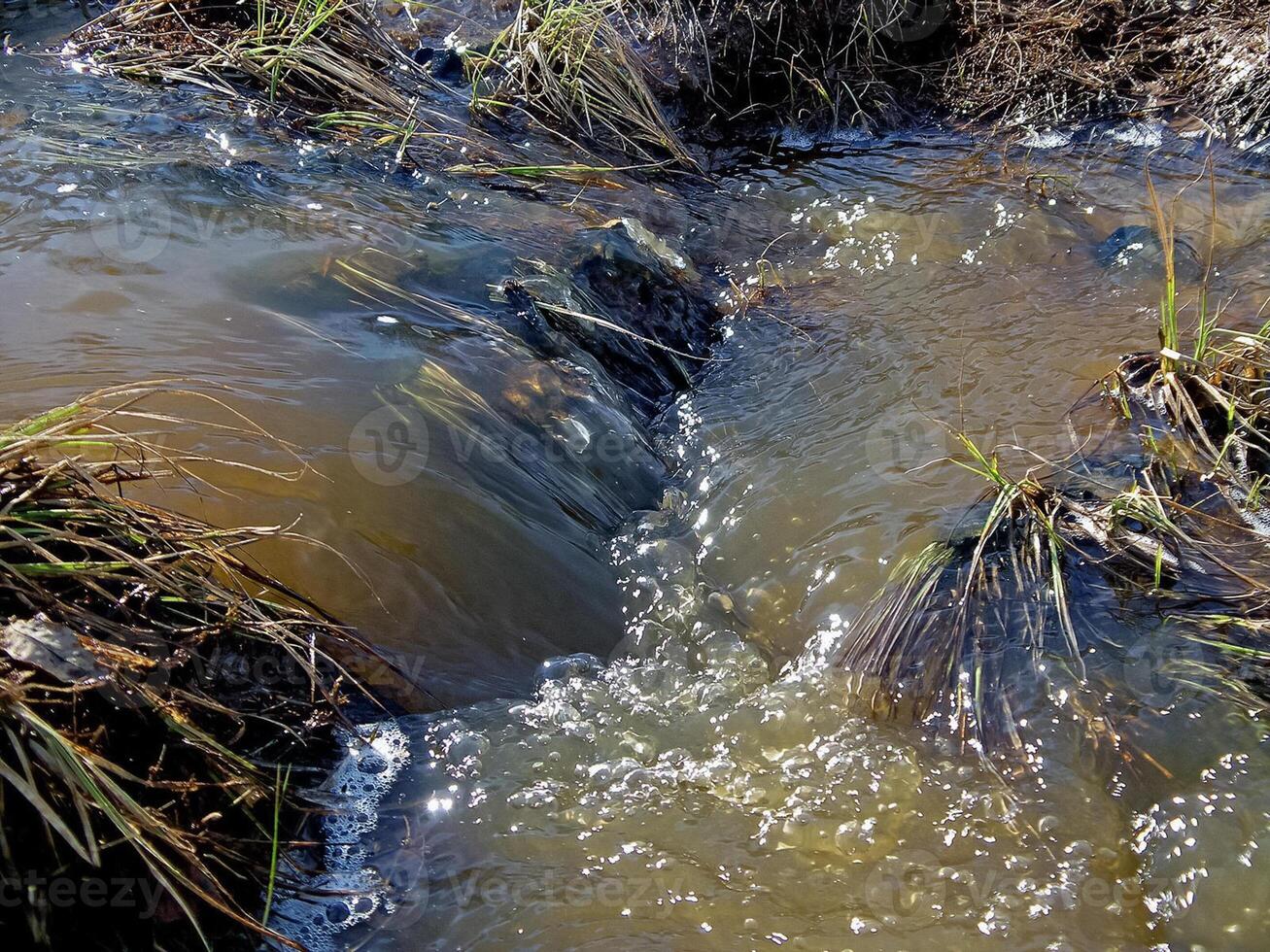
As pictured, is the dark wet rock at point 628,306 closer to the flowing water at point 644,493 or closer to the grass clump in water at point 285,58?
the flowing water at point 644,493

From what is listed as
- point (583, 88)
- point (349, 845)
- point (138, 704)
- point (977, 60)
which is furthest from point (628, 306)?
point (977, 60)

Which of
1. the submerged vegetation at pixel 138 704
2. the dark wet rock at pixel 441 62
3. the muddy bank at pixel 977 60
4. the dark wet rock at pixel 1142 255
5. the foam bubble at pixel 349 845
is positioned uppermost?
the dark wet rock at pixel 441 62

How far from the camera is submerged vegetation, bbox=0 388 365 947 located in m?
1.48

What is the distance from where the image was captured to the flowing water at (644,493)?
1931mm

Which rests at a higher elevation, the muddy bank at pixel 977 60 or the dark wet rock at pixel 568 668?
the muddy bank at pixel 977 60

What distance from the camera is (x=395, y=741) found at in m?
2.11

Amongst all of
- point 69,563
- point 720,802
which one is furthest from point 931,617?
point 69,563

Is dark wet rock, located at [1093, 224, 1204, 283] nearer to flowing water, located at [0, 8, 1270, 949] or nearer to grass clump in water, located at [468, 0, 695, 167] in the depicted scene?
flowing water, located at [0, 8, 1270, 949]

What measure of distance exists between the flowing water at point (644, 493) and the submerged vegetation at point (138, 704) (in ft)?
0.57

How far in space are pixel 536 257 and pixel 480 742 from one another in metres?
2.22

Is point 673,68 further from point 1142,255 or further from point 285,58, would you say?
point 1142,255

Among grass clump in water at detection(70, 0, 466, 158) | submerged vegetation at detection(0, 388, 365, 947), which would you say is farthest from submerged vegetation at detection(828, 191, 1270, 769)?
grass clump in water at detection(70, 0, 466, 158)

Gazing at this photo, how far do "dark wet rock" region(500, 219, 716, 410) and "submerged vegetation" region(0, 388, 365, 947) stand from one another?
1.76 meters

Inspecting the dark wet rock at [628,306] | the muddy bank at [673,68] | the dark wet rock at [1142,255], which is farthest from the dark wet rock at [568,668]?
the dark wet rock at [1142,255]
